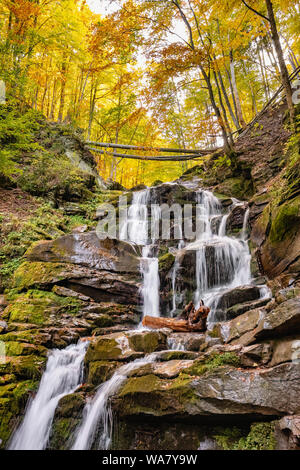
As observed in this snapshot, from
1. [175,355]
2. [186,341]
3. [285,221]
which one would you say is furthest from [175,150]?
[175,355]

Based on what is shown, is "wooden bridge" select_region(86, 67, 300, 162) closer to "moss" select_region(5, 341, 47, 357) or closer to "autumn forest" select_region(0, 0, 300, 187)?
"autumn forest" select_region(0, 0, 300, 187)

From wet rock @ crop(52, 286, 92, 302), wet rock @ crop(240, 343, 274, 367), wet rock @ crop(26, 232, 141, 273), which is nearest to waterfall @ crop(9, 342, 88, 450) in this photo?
wet rock @ crop(52, 286, 92, 302)

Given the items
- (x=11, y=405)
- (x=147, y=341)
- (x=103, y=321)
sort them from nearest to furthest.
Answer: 1. (x=11, y=405)
2. (x=147, y=341)
3. (x=103, y=321)

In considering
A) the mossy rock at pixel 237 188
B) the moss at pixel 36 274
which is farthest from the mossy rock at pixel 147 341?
the mossy rock at pixel 237 188

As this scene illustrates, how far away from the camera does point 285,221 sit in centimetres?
625

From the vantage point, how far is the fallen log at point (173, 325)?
6004 mm

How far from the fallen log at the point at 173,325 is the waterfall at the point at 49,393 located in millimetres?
1782

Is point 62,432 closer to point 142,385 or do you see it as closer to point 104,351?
point 104,351

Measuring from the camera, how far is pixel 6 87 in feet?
33.7

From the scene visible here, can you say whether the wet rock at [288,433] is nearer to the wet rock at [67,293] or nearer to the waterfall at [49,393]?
the waterfall at [49,393]

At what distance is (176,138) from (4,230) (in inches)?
566

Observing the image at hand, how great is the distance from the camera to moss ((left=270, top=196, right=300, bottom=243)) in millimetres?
6004

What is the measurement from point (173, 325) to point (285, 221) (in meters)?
3.67
